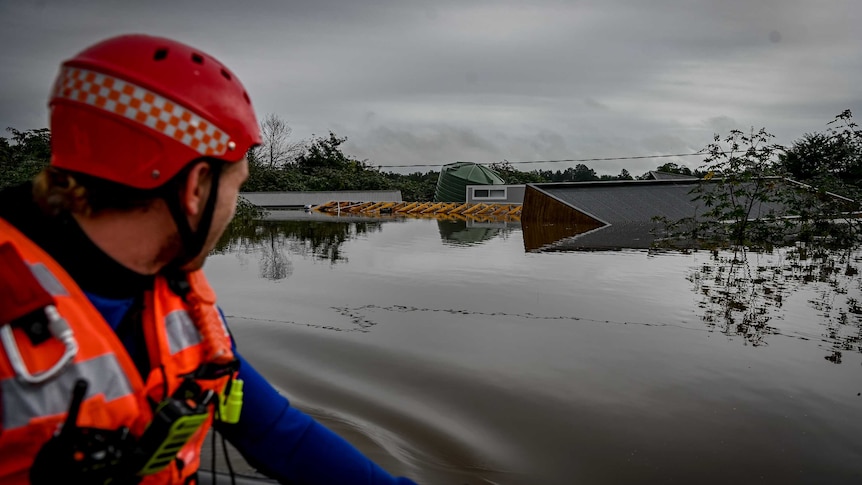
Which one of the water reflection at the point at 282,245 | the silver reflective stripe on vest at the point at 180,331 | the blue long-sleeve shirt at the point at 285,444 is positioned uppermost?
the silver reflective stripe on vest at the point at 180,331

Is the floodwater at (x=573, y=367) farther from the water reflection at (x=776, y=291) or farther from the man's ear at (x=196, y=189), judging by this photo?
the man's ear at (x=196, y=189)

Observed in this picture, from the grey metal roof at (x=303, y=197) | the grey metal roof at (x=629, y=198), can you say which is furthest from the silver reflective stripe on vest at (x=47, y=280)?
the grey metal roof at (x=303, y=197)

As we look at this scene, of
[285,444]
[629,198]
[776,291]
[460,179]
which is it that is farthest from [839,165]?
[460,179]

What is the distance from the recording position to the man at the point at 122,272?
1022mm

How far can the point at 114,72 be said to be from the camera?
117 centimetres

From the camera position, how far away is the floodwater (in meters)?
3.35

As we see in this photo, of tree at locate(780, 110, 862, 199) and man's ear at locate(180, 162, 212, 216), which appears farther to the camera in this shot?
tree at locate(780, 110, 862, 199)

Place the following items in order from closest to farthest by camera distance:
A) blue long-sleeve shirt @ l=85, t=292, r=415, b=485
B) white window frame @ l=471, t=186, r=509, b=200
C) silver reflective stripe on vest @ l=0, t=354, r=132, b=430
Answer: silver reflective stripe on vest @ l=0, t=354, r=132, b=430 < blue long-sleeve shirt @ l=85, t=292, r=415, b=485 < white window frame @ l=471, t=186, r=509, b=200

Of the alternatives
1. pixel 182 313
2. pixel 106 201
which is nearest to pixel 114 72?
pixel 106 201

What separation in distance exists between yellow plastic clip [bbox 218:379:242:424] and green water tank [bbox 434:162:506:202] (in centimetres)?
4479

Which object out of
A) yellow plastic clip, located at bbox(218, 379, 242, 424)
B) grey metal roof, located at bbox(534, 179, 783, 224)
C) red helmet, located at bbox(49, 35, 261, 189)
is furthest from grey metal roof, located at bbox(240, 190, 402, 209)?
red helmet, located at bbox(49, 35, 261, 189)

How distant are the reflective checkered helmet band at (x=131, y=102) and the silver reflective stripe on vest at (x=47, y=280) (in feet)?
0.98

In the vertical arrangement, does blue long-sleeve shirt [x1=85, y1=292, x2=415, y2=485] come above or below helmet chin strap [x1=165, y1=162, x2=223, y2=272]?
below

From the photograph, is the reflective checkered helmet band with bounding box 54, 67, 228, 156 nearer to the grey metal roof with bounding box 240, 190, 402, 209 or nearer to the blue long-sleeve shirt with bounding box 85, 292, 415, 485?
the blue long-sleeve shirt with bounding box 85, 292, 415, 485
